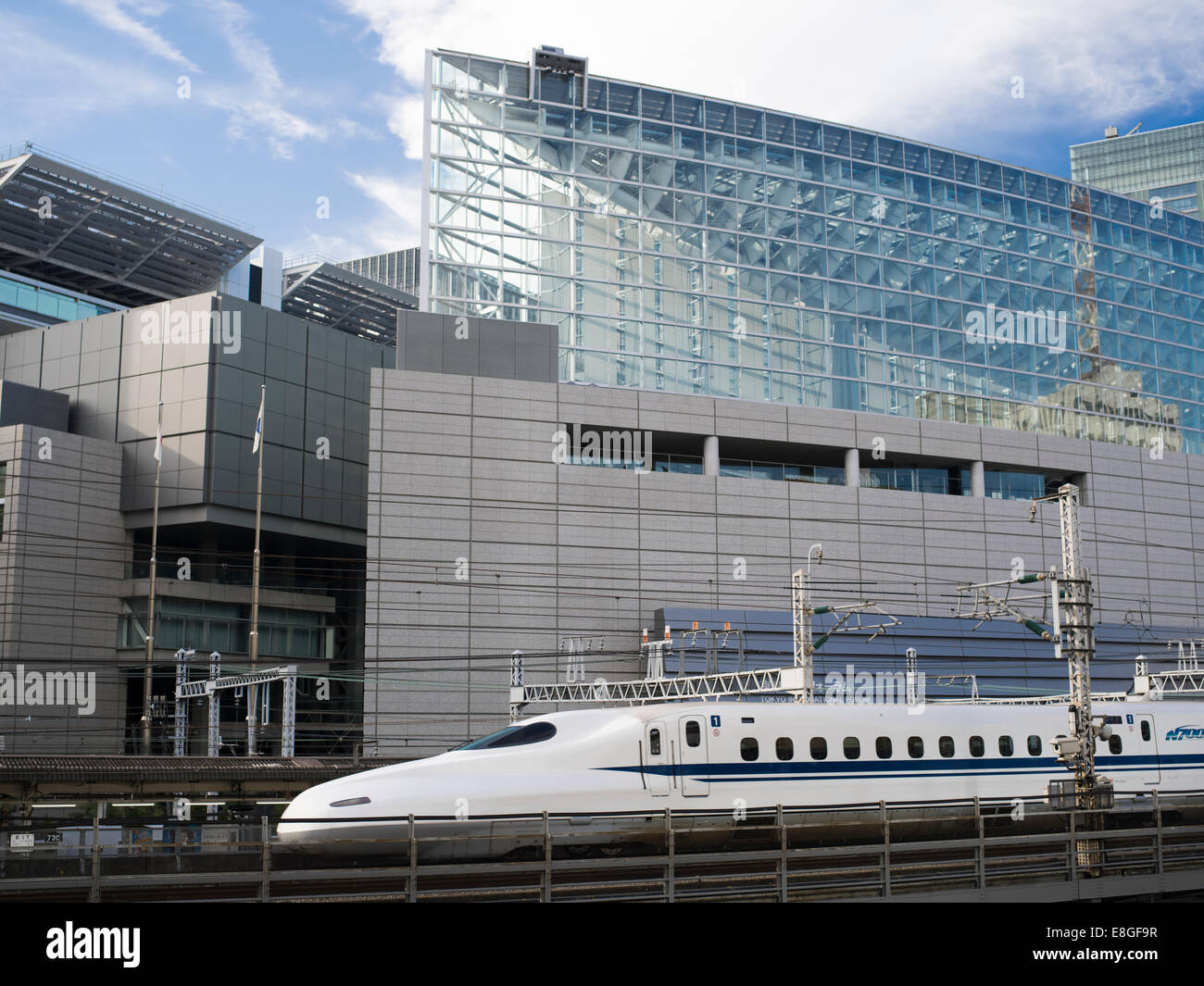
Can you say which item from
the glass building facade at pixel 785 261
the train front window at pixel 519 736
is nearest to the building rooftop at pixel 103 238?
the glass building facade at pixel 785 261

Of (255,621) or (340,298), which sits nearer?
(255,621)

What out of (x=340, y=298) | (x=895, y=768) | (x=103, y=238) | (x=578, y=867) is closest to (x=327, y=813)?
(x=578, y=867)

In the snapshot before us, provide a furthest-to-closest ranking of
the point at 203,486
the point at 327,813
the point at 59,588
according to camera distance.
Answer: the point at 203,486 → the point at 59,588 → the point at 327,813

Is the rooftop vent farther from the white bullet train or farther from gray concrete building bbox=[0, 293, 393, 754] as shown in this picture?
the white bullet train

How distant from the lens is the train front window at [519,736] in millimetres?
22859

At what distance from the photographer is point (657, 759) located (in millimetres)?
23609

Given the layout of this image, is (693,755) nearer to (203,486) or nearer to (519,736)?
(519,736)

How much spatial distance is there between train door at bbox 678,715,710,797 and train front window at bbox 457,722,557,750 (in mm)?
2691

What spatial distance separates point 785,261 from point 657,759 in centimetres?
5207

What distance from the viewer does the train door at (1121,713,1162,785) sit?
29000mm

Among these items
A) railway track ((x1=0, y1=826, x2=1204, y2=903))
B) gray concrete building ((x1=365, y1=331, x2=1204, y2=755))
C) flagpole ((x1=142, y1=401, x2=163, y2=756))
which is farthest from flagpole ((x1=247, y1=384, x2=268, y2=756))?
railway track ((x1=0, y1=826, x2=1204, y2=903))

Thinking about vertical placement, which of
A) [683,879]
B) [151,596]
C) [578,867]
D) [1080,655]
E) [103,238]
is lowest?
[683,879]
